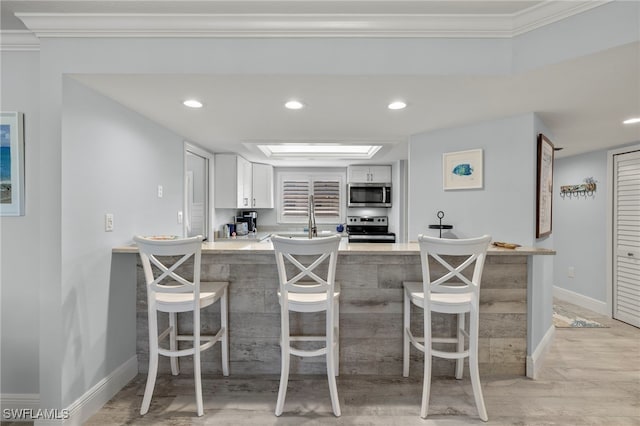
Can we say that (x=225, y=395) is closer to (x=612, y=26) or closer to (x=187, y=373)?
(x=187, y=373)

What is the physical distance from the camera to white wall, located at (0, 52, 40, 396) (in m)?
2.02

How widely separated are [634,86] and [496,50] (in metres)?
1.02

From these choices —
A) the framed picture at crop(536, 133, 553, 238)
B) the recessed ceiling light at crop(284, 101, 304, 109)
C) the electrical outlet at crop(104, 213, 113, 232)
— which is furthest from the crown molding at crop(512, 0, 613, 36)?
the electrical outlet at crop(104, 213, 113, 232)

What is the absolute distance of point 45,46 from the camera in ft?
6.30

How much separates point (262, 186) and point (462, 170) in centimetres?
→ 329

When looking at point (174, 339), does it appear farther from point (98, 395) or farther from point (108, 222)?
point (108, 222)

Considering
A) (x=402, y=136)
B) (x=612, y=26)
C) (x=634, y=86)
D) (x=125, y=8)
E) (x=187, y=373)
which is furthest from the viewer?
(x=402, y=136)

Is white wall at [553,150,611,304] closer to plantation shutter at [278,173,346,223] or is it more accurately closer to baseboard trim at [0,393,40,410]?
plantation shutter at [278,173,346,223]

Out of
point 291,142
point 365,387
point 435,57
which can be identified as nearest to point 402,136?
point 291,142

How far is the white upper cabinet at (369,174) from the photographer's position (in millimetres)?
5156

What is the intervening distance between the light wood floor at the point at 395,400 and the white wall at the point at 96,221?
390mm

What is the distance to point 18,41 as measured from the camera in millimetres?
2002

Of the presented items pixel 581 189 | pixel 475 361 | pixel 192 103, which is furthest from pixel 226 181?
pixel 581 189

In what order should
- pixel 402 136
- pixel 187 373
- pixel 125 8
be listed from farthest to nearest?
pixel 402 136, pixel 187 373, pixel 125 8
